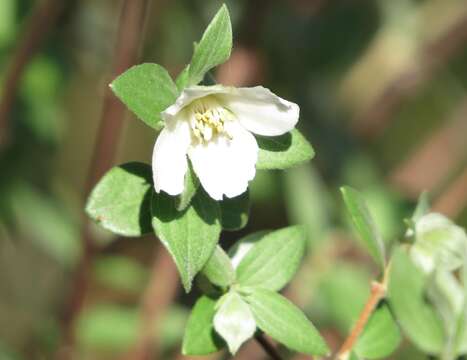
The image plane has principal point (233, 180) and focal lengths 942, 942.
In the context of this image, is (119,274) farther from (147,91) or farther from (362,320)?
(147,91)

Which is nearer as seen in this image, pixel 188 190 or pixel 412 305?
pixel 188 190

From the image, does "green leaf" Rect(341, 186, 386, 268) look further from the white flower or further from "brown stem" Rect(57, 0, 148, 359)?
"brown stem" Rect(57, 0, 148, 359)

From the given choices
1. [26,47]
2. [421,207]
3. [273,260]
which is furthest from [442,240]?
[26,47]

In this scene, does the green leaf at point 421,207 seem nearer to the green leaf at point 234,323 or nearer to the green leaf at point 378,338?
the green leaf at point 378,338

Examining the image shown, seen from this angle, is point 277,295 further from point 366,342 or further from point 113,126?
point 113,126

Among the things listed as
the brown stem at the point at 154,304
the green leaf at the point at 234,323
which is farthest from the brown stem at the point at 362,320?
the brown stem at the point at 154,304

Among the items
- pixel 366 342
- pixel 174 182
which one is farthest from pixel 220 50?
pixel 366 342
